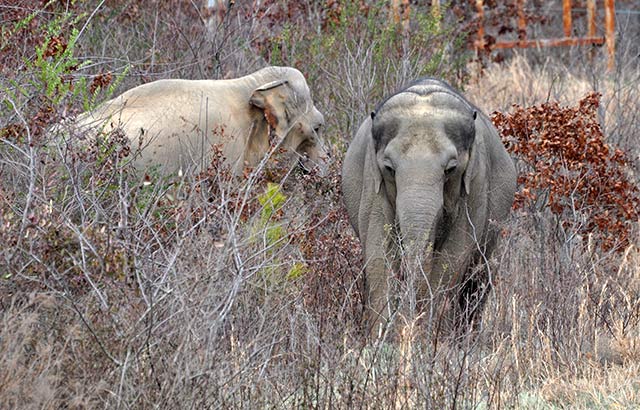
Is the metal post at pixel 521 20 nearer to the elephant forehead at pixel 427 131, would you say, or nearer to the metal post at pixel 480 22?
the metal post at pixel 480 22

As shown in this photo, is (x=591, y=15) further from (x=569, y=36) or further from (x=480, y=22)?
(x=480, y=22)

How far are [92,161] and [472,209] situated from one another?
2.48 metres

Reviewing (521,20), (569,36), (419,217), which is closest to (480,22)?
(521,20)

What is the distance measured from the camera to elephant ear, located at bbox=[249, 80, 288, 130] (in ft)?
38.4

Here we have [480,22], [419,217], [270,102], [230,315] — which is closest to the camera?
[230,315]

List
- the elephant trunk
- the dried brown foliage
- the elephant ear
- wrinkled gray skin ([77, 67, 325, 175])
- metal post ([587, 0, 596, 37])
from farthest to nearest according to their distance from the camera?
metal post ([587, 0, 596, 37])
the elephant ear
wrinkled gray skin ([77, 67, 325, 175])
the dried brown foliage
the elephant trunk

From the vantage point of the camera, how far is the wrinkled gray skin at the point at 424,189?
7879 mm

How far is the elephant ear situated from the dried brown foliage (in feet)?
9.37

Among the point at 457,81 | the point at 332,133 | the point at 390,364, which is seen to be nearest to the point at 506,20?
the point at 457,81

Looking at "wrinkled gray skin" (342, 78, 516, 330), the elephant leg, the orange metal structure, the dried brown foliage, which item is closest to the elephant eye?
"wrinkled gray skin" (342, 78, 516, 330)

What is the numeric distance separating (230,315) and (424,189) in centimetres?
218

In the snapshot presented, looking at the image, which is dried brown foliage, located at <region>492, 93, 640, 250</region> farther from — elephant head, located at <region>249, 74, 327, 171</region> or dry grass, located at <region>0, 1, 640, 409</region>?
elephant head, located at <region>249, 74, 327, 171</region>

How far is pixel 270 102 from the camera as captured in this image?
11773mm

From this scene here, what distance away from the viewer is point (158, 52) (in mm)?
12805
